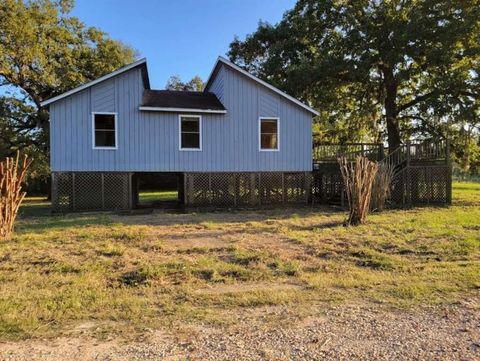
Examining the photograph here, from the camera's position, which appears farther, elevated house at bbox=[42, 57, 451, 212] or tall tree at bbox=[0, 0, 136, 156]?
tall tree at bbox=[0, 0, 136, 156]

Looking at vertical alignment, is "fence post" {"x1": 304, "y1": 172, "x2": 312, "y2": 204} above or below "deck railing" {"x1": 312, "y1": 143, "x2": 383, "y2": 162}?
below

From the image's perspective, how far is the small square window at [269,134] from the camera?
55.3ft

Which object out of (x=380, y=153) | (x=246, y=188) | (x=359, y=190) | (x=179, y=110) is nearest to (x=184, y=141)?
(x=179, y=110)

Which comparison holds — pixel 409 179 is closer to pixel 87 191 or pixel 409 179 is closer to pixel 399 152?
pixel 399 152

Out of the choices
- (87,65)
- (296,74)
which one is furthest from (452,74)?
(87,65)

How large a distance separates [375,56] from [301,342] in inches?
699

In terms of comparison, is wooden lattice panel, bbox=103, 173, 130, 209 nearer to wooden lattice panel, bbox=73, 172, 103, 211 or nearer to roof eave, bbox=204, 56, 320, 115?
wooden lattice panel, bbox=73, 172, 103, 211

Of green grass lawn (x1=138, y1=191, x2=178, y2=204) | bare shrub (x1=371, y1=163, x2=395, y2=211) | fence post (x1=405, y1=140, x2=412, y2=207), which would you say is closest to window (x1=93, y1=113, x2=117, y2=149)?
green grass lawn (x1=138, y1=191, x2=178, y2=204)

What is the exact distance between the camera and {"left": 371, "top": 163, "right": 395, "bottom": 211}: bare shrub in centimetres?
1341

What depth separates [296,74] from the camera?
19.7 m

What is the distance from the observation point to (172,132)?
15820 millimetres

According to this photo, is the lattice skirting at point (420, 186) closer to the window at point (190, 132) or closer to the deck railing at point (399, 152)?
the deck railing at point (399, 152)

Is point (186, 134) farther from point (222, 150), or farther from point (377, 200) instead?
point (377, 200)

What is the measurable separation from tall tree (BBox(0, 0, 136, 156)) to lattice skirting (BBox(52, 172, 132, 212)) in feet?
35.4
